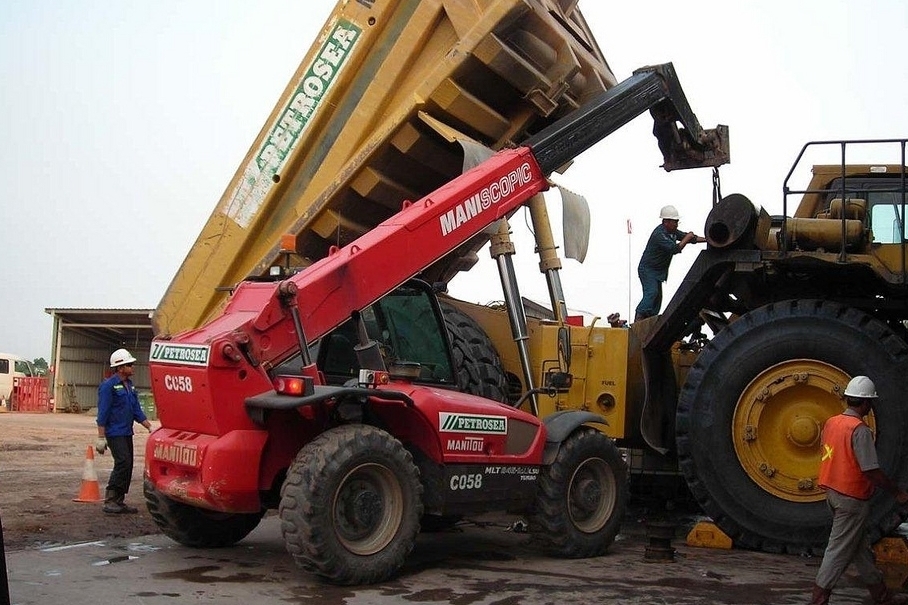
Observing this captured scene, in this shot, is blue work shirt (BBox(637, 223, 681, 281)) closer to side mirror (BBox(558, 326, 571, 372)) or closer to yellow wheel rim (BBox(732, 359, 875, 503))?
side mirror (BBox(558, 326, 571, 372))

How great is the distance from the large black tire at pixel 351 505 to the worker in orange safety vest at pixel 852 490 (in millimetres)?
2507

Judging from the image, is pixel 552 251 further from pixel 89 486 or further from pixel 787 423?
pixel 89 486

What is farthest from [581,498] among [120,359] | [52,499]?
[52,499]

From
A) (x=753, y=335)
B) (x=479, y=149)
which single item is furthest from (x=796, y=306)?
(x=479, y=149)

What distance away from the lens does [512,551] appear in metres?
8.05

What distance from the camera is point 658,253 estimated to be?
9.99 metres

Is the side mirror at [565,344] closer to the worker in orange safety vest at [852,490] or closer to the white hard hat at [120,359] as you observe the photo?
the worker in orange safety vest at [852,490]

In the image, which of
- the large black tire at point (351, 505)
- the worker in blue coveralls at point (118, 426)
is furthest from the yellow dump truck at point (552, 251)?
the large black tire at point (351, 505)

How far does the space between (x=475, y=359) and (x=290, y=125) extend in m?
2.63

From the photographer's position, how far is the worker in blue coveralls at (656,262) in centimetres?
995

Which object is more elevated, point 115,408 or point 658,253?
point 658,253

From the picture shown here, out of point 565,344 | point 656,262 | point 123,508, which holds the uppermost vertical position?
point 656,262

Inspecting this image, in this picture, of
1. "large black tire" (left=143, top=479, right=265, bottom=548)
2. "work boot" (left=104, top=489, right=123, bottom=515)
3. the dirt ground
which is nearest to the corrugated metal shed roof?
the dirt ground

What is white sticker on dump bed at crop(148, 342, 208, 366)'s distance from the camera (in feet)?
20.6
